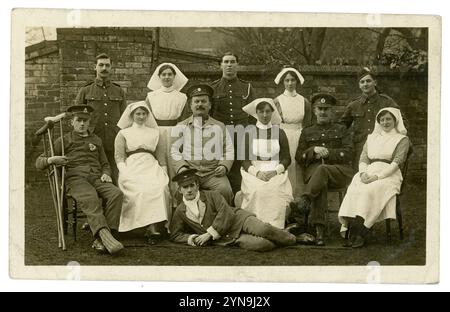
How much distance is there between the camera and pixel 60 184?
7.84 m

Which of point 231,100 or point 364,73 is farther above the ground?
point 364,73

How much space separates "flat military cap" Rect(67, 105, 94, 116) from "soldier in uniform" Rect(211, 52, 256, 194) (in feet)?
4.04

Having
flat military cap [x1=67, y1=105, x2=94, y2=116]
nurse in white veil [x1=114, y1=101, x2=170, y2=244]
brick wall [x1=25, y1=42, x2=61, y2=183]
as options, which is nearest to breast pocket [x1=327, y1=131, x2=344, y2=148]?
nurse in white veil [x1=114, y1=101, x2=170, y2=244]

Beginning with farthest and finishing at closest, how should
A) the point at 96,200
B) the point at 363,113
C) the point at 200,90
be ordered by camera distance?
the point at 363,113, the point at 200,90, the point at 96,200

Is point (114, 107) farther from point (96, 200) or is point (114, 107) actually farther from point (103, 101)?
point (96, 200)

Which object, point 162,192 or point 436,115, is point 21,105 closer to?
point 162,192

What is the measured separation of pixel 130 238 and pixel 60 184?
2.88ft

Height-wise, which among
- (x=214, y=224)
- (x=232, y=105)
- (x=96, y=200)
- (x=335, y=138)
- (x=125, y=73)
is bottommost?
(x=214, y=224)

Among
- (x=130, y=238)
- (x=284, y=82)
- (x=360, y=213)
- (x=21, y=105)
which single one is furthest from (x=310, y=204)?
(x=21, y=105)

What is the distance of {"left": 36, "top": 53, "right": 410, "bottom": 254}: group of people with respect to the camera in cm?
782

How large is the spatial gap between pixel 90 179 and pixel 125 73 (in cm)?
→ 112

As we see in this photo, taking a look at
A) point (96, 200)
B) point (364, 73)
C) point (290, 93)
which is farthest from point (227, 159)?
point (364, 73)

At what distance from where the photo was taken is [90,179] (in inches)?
308

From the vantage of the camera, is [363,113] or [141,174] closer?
[141,174]
